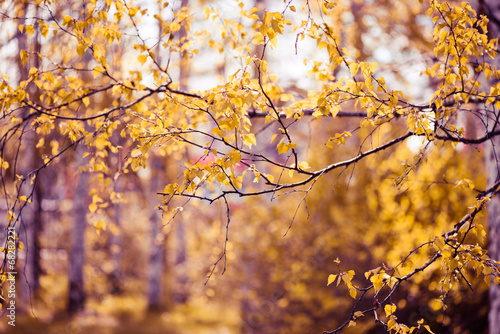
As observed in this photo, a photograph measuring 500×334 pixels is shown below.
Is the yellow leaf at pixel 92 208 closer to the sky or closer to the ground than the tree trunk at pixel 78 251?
closer to the ground

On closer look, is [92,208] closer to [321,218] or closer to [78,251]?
[321,218]

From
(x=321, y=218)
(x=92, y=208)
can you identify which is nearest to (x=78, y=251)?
(x=321, y=218)

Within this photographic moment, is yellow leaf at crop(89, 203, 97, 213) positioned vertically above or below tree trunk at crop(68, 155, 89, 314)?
below

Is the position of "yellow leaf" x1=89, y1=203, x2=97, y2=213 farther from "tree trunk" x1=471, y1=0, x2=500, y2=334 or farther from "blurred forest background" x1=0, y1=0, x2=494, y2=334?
"tree trunk" x1=471, y1=0, x2=500, y2=334

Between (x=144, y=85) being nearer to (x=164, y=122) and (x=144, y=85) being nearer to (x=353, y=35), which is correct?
(x=164, y=122)

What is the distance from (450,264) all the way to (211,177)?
1.26 m

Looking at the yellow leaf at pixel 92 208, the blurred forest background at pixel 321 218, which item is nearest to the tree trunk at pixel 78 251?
the blurred forest background at pixel 321 218

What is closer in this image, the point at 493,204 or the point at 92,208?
the point at 92,208

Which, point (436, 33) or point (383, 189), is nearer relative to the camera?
point (436, 33)

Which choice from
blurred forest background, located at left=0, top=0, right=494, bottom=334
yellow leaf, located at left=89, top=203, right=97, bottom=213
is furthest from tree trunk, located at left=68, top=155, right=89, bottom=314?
yellow leaf, located at left=89, top=203, right=97, bottom=213

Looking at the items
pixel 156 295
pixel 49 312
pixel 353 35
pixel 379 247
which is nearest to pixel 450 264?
pixel 379 247

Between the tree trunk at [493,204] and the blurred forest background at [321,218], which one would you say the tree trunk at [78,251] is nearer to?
the blurred forest background at [321,218]

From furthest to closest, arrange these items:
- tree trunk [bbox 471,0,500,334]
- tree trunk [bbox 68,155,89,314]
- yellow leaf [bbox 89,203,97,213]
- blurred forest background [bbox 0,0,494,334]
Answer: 1. tree trunk [bbox 68,155,89,314]
2. blurred forest background [bbox 0,0,494,334]
3. tree trunk [bbox 471,0,500,334]
4. yellow leaf [bbox 89,203,97,213]

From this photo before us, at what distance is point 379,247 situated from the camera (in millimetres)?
5738
